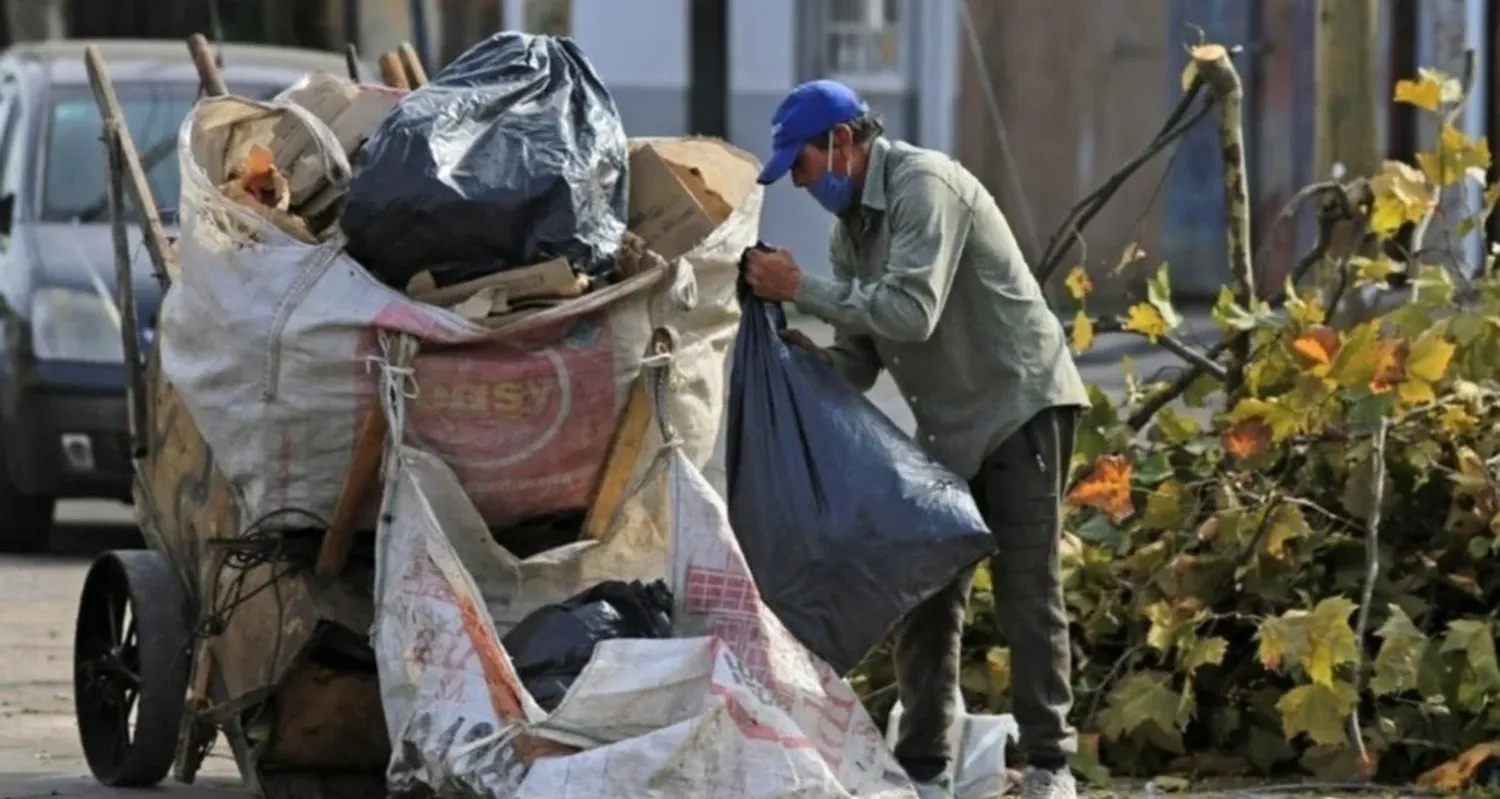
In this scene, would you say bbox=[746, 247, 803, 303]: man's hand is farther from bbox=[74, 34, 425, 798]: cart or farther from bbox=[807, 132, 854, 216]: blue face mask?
bbox=[74, 34, 425, 798]: cart

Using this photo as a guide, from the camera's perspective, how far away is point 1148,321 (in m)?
6.91

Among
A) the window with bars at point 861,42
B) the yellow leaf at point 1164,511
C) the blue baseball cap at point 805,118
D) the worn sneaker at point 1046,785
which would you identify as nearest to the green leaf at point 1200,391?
the yellow leaf at point 1164,511

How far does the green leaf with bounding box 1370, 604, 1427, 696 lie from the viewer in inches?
253

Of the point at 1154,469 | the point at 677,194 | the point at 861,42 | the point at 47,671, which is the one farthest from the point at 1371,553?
the point at 861,42

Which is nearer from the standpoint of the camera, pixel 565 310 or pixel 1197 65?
pixel 565 310

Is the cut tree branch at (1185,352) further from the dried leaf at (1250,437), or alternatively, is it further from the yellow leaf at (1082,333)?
the dried leaf at (1250,437)

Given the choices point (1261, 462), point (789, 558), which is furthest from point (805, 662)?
point (1261, 462)

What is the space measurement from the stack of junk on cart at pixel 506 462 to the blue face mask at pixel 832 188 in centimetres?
15

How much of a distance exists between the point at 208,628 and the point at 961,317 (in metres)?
1.62

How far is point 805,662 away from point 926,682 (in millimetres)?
779

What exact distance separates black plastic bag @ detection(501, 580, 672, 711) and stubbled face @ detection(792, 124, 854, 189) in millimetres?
865

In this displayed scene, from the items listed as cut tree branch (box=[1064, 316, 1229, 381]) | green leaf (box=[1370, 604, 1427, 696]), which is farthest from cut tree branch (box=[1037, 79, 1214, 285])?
green leaf (box=[1370, 604, 1427, 696])

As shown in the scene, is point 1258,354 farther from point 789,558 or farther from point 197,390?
point 197,390

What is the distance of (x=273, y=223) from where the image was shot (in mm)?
5840
